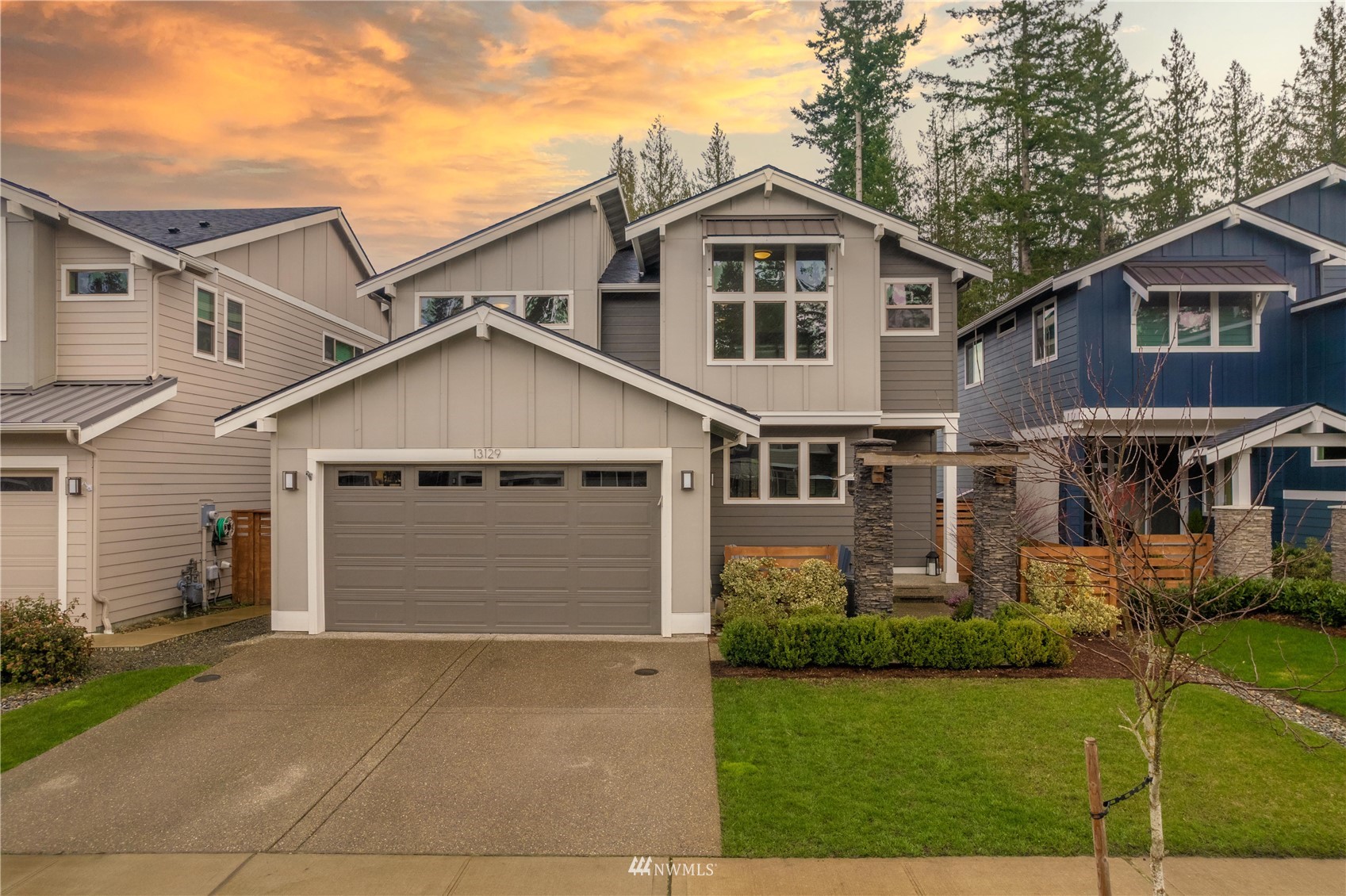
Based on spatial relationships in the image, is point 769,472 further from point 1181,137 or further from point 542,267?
point 1181,137

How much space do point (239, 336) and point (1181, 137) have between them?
3200 cm

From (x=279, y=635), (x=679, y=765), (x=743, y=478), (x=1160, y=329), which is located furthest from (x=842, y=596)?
(x=1160, y=329)

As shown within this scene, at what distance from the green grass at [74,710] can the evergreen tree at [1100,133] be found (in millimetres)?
28065

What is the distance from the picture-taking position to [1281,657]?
774cm

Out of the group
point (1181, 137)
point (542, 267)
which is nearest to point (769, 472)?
point (542, 267)

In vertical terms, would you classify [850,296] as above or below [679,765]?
above

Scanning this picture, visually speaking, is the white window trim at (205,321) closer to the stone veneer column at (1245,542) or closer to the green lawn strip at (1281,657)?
the green lawn strip at (1281,657)

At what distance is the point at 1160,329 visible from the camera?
1386 centimetres

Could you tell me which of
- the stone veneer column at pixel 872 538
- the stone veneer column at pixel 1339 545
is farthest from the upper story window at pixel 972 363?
the stone veneer column at pixel 872 538

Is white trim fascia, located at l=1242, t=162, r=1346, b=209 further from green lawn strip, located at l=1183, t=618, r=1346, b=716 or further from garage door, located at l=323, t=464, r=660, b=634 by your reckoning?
garage door, located at l=323, t=464, r=660, b=634

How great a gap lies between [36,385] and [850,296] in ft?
45.3

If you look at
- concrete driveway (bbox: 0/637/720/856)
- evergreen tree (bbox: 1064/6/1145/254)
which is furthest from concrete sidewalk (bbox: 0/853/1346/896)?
evergreen tree (bbox: 1064/6/1145/254)

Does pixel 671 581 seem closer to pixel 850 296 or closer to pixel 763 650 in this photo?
pixel 763 650

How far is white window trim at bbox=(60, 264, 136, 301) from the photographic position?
37.0 ft
